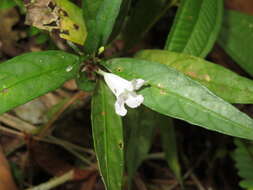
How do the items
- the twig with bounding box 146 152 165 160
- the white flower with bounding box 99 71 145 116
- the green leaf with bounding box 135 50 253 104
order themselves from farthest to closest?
1. the twig with bounding box 146 152 165 160
2. the green leaf with bounding box 135 50 253 104
3. the white flower with bounding box 99 71 145 116

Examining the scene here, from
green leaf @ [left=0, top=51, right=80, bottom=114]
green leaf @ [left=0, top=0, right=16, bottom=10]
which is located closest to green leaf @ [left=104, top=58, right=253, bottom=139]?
green leaf @ [left=0, top=51, right=80, bottom=114]

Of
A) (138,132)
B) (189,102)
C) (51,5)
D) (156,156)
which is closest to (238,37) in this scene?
(138,132)

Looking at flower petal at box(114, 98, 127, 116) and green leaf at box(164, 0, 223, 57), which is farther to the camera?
green leaf at box(164, 0, 223, 57)

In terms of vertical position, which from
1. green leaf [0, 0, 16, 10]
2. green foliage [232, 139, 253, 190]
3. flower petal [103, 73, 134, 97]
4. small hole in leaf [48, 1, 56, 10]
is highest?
small hole in leaf [48, 1, 56, 10]

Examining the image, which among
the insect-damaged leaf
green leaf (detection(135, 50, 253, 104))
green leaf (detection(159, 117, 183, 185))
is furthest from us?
green leaf (detection(159, 117, 183, 185))

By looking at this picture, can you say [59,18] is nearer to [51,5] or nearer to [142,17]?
[51,5]

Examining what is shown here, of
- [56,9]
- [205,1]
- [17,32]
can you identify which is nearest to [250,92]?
[205,1]

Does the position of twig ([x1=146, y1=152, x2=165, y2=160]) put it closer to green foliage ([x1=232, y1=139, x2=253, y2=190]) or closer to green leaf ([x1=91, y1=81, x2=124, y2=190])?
green foliage ([x1=232, y1=139, x2=253, y2=190])
